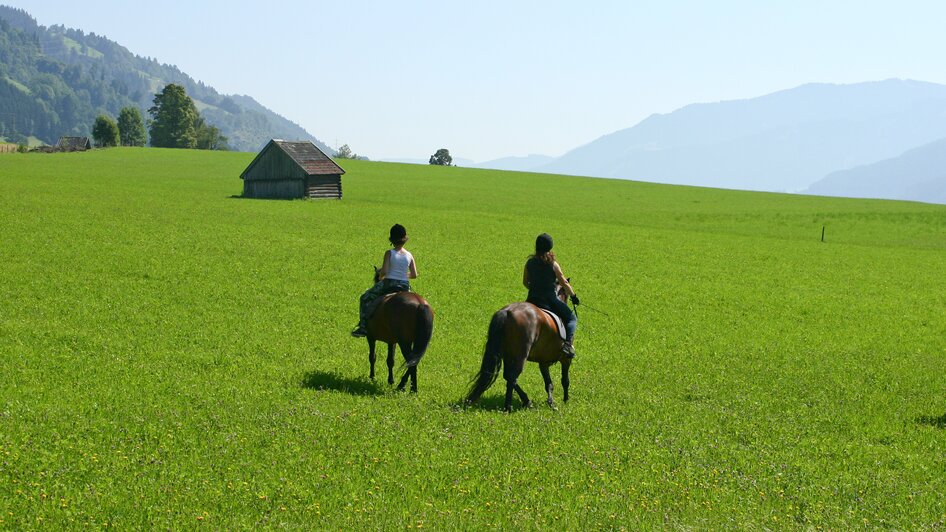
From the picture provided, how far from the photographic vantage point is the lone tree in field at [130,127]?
160125mm

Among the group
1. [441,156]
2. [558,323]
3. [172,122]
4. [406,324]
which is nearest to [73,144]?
[172,122]

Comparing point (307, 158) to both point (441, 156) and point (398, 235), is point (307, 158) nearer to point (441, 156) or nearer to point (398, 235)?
point (398, 235)

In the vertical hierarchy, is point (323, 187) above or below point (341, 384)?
above

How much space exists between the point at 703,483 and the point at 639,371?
29.9 feet

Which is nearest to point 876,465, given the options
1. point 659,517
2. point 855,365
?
point 659,517

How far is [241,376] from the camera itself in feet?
51.5

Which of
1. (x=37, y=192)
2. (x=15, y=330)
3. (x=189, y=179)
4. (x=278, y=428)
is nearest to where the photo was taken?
(x=278, y=428)

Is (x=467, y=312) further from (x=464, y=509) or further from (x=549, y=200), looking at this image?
(x=549, y=200)

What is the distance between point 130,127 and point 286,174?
109 meters

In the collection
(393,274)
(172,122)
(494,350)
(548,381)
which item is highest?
(172,122)

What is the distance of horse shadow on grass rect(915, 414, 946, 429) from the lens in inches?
616

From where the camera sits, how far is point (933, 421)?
15992 mm

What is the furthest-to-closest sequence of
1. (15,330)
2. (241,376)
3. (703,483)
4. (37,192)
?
(37,192) < (15,330) < (241,376) < (703,483)

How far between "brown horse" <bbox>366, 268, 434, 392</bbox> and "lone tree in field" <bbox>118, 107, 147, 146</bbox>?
158887 millimetres
